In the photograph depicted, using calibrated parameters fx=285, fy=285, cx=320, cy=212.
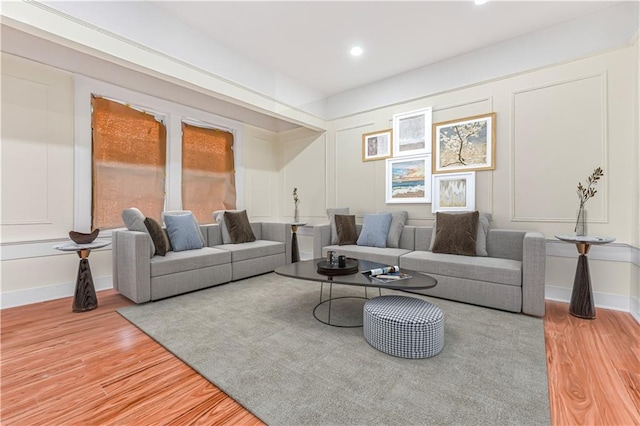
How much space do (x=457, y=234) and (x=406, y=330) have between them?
1843 mm

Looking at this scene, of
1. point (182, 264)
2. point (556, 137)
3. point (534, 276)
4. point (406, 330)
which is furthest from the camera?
point (182, 264)

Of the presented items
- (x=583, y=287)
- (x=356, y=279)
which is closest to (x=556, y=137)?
(x=583, y=287)

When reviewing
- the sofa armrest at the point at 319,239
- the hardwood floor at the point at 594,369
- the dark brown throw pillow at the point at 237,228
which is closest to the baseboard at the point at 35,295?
the dark brown throw pillow at the point at 237,228

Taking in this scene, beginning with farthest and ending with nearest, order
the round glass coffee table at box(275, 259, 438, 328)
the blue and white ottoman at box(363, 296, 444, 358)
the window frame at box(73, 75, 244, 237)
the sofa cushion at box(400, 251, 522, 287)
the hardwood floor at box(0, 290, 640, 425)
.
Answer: the window frame at box(73, 75, 244, 237) < the sofa cushion at box(400, 251, 522, 287) < the round glass coffee table at box(275, 259, 438, 328) < the blue and white ottoman at box(363, 296, 444, 358) < the hardwood floor at box(0, 290, 640, 425)

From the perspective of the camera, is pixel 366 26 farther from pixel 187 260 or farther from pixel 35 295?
pixel 35 295

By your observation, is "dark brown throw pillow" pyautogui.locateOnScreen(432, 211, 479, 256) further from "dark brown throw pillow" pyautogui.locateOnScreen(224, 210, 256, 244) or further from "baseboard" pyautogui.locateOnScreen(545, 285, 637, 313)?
"dark brown throw pillow" pyautogui.locateOnScreen(224, 210, 256, 244)

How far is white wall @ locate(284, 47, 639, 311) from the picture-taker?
2.78 metres

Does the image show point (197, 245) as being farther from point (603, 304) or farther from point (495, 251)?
point (603, 304)

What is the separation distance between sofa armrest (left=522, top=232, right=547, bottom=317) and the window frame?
13.9 feet

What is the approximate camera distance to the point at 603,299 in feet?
9.35

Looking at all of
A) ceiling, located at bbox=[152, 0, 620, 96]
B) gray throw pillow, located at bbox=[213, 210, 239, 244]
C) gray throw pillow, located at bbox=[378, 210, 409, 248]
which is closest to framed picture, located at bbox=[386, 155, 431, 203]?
gray throw pillow, located at bbox=[378, 210, 409, 248]

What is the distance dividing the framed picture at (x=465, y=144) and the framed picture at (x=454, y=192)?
11 centimetres

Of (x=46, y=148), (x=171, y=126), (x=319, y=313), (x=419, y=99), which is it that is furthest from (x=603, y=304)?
(x=46, y=148)

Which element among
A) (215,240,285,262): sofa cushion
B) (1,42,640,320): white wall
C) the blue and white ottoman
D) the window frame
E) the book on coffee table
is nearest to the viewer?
the blue and white ottoman
